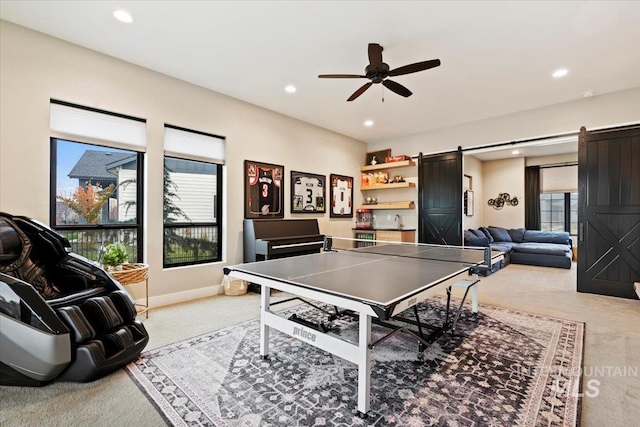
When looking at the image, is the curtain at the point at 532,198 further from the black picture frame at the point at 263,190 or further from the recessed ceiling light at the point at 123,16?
the recessed ceiling light at the point at 123,16

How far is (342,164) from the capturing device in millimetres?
6652

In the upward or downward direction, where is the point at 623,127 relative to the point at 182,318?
upward

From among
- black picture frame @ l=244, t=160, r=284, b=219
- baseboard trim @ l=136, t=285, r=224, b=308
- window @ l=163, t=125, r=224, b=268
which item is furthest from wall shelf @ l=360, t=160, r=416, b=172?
baseboard trim @ l=136, t=285, r=224, b=308

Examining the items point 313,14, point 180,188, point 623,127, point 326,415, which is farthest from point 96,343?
point 623,127

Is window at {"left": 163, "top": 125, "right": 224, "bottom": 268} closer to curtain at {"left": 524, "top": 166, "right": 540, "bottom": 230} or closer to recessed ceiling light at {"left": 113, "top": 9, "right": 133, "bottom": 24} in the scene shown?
recessed ceiling light at {"left": 113, "top": 9, "right": 133, "bottom": 24}

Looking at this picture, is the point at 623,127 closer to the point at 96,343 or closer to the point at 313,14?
the point at 313,14

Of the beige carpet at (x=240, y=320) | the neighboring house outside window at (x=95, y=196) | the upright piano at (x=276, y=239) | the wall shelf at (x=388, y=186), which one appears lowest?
the beige carpet at (x=240, y=320)

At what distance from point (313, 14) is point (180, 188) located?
2.83 metres

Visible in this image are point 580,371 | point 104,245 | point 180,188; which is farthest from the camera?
point 180,188

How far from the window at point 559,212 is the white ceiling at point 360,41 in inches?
208

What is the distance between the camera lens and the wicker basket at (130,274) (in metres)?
3.05

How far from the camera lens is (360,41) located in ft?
10.2

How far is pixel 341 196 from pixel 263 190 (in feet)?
6.89

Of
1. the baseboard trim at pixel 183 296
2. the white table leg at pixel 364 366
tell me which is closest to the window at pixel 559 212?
the baseboard trim at pixel 183 296
